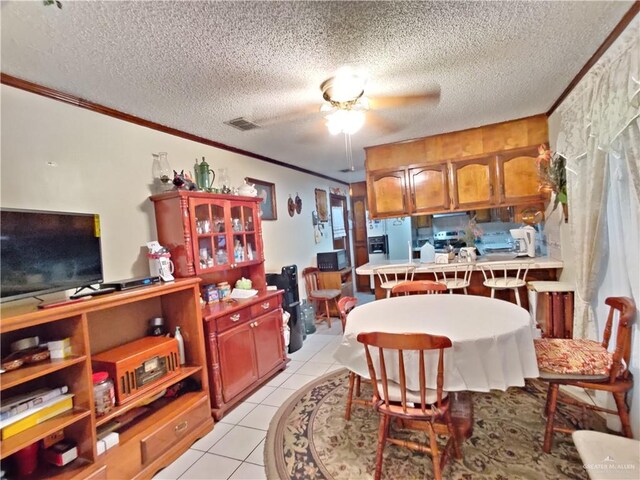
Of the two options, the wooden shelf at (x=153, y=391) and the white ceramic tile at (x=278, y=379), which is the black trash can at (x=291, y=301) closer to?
the white ceramic tile at (x=278, y=379)

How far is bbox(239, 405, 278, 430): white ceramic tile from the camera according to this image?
2350 mm

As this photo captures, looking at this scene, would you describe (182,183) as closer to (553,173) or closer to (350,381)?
(350,381)

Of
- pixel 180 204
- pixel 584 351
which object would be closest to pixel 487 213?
pixel 584 351

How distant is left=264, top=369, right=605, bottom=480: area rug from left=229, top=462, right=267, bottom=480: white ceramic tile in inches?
1.6

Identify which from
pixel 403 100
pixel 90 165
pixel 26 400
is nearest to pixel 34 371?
pixel 26 400

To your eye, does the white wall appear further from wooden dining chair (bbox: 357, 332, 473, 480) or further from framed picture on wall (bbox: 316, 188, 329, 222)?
framed picture on wall (bbox: 316, 188, 329, 222)

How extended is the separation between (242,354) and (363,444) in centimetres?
121

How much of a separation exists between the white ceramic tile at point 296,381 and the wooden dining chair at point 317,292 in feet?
4.98

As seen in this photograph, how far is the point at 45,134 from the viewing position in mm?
1974

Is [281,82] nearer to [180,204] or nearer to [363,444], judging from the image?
[180,204]

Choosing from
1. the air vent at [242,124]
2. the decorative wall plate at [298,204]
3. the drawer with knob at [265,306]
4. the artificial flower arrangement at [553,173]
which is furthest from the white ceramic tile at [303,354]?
the artificial flower arrangement at [553,173]

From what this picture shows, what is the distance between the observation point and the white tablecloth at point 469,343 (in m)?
1.64

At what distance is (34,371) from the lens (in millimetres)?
1476

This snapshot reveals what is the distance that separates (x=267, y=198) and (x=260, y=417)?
101 inches
